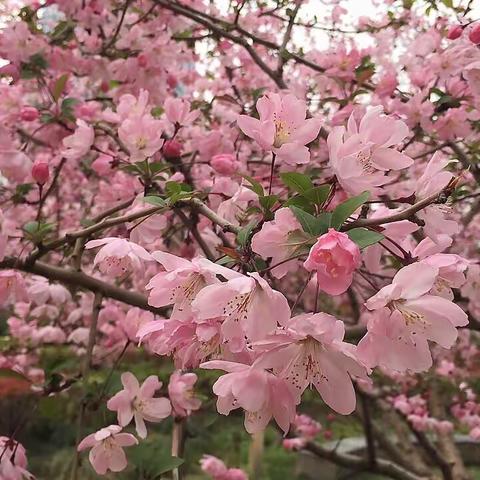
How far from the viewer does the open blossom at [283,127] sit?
0.78m

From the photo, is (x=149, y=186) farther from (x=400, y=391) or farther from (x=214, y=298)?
(x=400, y=391)

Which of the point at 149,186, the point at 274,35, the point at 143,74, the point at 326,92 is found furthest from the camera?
the point at 274,35

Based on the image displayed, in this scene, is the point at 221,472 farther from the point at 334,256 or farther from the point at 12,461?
the point at 334,256

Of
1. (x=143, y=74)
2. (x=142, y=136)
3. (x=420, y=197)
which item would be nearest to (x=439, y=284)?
(x=420, y=197)

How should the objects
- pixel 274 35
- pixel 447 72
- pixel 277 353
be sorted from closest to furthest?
pixel 277 353, pixel 447 72, pixel 274 35

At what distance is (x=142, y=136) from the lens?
4.25ft

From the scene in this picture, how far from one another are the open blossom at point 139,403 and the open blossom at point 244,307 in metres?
0.54

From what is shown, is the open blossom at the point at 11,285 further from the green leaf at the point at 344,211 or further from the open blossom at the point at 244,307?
the green leaf at the point at 344,211

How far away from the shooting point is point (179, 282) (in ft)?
2.35

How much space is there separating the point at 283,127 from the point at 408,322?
0.31m

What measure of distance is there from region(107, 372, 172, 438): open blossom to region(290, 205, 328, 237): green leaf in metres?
0.63

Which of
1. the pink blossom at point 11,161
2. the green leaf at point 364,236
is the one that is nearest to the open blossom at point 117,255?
the green leaf at point 364,236

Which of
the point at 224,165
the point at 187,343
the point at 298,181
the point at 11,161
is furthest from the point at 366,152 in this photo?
the point at 11,161

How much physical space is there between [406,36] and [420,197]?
249cm
